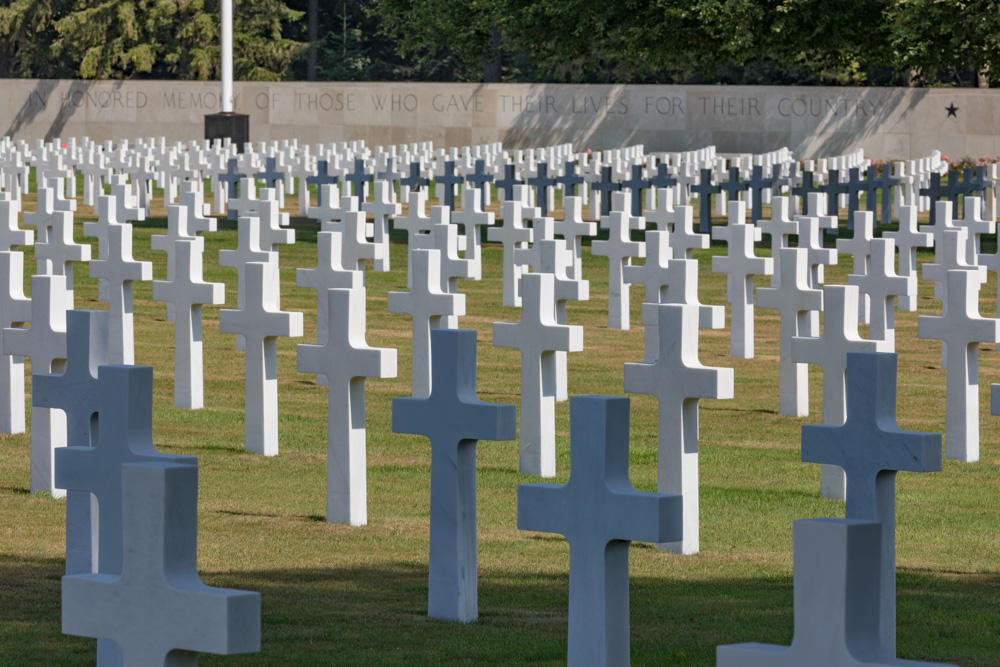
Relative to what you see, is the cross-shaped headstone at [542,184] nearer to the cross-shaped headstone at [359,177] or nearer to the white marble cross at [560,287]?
the cross-shaped headstone at [359,177]

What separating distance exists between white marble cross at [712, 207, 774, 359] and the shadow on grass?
19.4 feet

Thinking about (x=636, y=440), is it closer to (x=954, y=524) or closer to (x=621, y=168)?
(x=954, y=524)

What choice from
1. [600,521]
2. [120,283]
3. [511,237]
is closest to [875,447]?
[600,521]

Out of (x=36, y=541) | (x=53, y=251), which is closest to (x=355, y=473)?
(x=36, y=541)

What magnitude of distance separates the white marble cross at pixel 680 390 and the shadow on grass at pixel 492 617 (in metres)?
0.50

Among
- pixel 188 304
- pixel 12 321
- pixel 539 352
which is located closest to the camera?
pixel 539 352

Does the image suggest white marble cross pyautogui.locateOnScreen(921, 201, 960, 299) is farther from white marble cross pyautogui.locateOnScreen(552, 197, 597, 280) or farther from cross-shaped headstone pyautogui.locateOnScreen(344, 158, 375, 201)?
cross-shaped headstone pyautogui.locateOnScreen(344, 158, 375, 201)

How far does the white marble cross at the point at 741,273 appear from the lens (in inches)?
487

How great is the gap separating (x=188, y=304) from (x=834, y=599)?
25.6ft

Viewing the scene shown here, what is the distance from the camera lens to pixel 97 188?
27547mm

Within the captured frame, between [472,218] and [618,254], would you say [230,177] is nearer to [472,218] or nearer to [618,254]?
[472,218]

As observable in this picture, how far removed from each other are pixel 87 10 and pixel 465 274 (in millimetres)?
47906

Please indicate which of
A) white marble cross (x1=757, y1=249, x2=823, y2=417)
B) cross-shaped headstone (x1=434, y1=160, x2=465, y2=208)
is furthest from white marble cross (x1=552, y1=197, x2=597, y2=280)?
cross-shaped headstone (x1=434, y1=160, x2=465, y2=208)

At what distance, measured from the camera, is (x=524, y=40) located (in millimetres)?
31156
